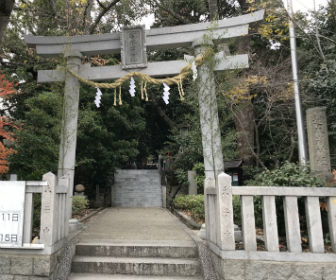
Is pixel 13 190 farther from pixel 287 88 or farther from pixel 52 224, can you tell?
pixel 287 88

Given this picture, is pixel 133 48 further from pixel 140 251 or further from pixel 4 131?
pixel 140 251

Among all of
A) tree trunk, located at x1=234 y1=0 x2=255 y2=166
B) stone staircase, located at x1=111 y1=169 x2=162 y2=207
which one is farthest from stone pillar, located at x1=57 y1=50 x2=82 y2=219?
stone staircase, located at x1=111 y1=169 x2=162 y2=207

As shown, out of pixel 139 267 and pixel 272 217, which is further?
pixel 139 267

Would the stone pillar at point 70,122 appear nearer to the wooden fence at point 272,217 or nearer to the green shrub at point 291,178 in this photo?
the wooden fence at point 272,217

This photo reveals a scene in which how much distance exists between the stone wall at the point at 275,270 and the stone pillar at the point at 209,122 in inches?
82.0

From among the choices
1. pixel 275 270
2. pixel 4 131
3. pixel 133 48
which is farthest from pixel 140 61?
Answer: pixel 275 270

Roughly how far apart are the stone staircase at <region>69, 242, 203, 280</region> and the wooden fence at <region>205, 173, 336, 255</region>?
0.96 meters

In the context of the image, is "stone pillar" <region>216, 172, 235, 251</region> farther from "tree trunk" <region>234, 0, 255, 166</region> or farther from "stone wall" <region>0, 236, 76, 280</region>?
"tree trunk" <region>234, 0, 255, 166</region>

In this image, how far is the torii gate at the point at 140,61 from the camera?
5.88 metres

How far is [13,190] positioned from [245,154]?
33.6 ft

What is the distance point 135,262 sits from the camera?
4.41 m

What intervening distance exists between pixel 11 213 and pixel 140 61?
172 inches

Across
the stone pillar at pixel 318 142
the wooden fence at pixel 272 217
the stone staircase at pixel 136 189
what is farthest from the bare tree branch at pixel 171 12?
the wooden fence at pixel 272 217

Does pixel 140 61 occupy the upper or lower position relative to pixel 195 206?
upper
